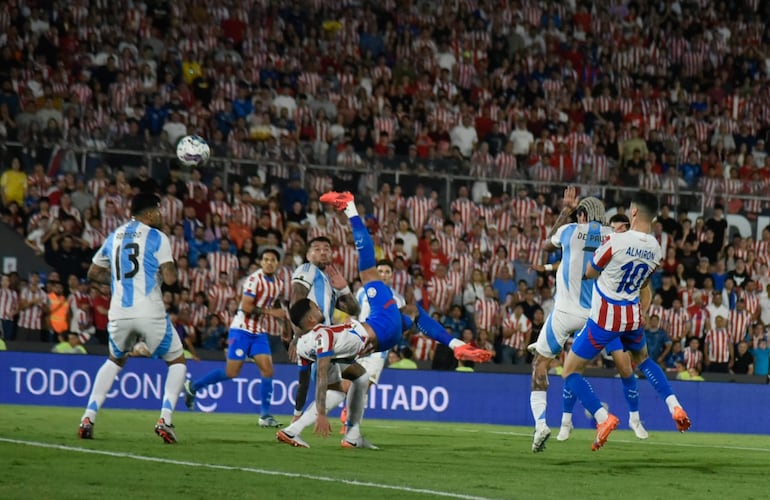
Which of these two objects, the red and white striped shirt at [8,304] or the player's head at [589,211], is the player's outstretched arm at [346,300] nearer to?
the player's head at [589,211]

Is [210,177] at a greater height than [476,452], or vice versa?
[210,177]

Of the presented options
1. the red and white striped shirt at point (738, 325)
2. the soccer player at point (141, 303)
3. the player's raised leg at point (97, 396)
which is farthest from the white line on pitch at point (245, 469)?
the red and white striped shirt at point (738, 325)

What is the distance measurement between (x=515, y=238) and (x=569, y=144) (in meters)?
4.39

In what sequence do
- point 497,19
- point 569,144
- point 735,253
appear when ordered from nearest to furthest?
point 735,253
point 569,144
point 497,19

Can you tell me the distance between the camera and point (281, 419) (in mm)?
20172

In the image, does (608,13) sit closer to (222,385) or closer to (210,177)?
(210,177)

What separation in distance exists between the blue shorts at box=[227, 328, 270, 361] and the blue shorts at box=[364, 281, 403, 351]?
5465 mm

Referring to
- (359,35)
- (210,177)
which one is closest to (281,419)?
(210,177)

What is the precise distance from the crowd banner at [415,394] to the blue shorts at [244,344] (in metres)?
3.84

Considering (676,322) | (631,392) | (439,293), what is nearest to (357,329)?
(631,392)

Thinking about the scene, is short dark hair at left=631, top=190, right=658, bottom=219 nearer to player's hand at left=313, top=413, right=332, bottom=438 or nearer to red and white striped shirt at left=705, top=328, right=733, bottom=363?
player's hand at left=313, top=413, right=332, bottom=438

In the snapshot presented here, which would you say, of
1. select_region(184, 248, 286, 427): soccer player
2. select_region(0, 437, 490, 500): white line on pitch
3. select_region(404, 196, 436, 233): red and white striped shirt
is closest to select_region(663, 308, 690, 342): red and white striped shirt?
select_region(404, 196, 436, 233): red and white striped shirt

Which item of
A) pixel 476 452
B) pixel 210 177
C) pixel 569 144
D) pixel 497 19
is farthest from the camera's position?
pixel 497 19

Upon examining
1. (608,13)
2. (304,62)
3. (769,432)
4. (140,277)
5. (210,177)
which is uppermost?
(608,13)
